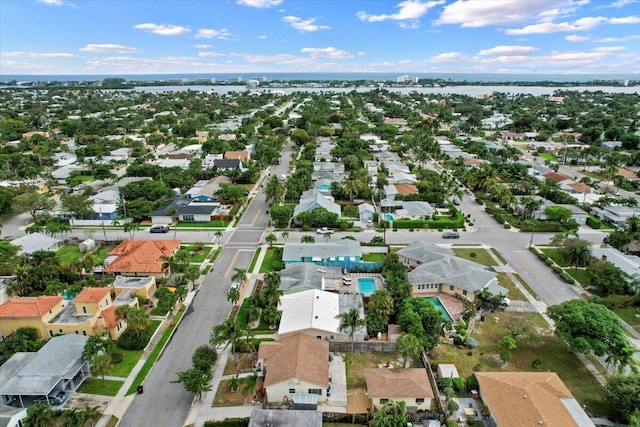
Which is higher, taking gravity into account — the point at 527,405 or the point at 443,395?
the point at 527,405

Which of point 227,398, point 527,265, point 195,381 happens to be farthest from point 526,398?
point 527,265

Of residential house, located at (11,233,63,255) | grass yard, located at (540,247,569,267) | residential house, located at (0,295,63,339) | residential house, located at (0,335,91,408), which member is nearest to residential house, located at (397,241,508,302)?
grass yard, located at (540,247,569,267)

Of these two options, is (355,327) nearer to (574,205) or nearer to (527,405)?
(527,405)

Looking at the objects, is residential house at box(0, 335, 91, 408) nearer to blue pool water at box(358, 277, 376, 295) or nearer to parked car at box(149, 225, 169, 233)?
blue pool water at box(358, 277, 376, 295)

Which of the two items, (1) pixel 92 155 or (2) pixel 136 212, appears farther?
(1) pixel 92 155

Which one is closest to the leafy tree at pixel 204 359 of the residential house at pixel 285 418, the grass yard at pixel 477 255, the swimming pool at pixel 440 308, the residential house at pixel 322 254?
the residential house at pixel 285 418

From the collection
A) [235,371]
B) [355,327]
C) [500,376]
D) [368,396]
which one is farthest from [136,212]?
[500,376]

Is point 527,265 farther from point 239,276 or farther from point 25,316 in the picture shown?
point 25,316
